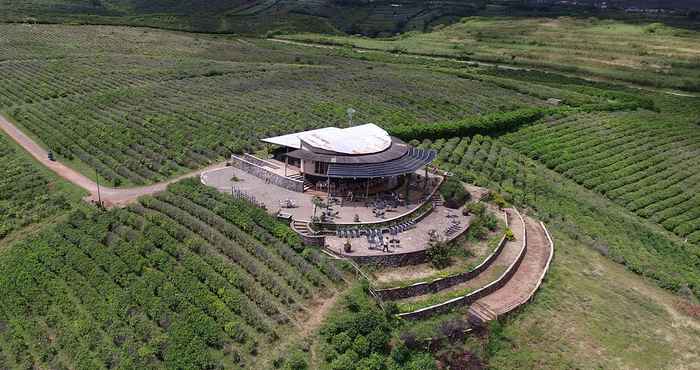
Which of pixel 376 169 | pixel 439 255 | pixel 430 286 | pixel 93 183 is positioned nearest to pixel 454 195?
pixel 376 169

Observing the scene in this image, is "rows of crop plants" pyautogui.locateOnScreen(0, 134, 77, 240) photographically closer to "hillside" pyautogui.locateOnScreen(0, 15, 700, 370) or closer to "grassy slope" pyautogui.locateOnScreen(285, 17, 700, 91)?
"hillside" pyautogui.locateOnScreen(0, 15, 700, 370)

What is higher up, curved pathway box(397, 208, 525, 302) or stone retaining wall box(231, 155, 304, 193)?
stone retaining wall box(231, 155, 304, 193)

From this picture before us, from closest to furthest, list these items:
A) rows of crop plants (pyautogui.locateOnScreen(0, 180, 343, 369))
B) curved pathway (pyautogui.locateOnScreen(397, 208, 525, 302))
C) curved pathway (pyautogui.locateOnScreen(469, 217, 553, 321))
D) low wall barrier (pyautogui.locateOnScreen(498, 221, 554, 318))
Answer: rows of crop plants (pyautogui.locateOnScreen(0, 180, 343, 369)), curved pathway (pyautogui.locateOnScreen(469, 217, 553, 321)), low wall barrier (pyautogui.locateOnScreen(498, 221, 554, 318)), curved pathway (pyautogui.locateOnScreen(397, 208, 525, 302))

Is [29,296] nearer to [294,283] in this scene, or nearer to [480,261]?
[294,283]

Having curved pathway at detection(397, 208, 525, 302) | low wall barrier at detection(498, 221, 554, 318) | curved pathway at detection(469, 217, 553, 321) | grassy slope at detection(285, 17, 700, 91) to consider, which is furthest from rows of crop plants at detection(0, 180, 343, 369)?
grassy slope at detection(285, 17, 700, 91)

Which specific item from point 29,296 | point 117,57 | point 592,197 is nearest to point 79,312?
point 29,296

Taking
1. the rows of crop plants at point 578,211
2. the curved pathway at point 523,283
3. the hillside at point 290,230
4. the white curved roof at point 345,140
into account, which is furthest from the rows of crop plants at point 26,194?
the rows of crop plants at point 578,211

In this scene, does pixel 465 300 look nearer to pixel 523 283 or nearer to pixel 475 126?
pixel 523 283
